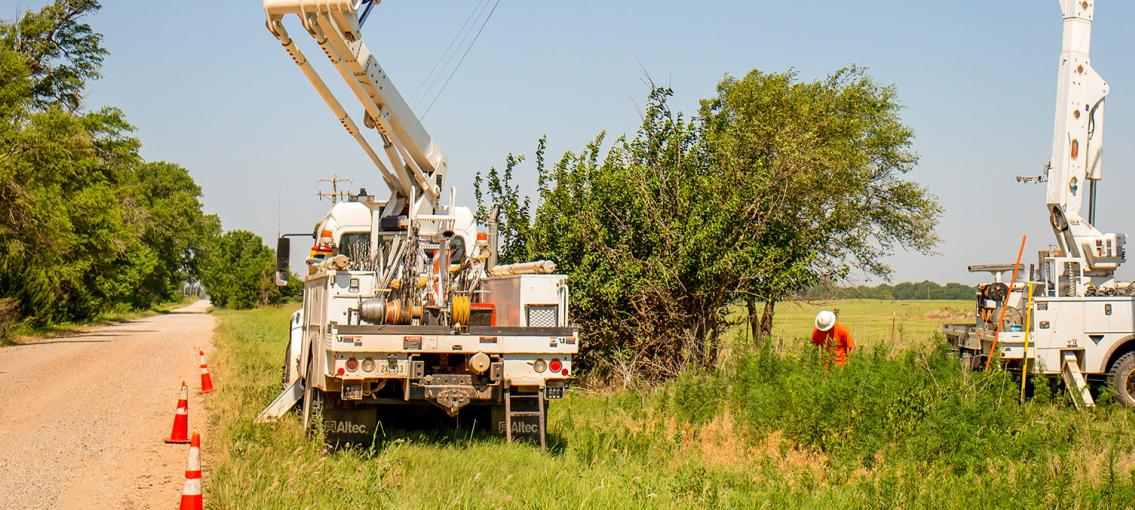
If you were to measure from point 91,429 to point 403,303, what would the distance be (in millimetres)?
4495

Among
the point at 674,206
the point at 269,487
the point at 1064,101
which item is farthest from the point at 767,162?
the point at 269,487

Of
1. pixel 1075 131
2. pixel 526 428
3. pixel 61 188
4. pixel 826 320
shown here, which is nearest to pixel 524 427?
pixel 526 428

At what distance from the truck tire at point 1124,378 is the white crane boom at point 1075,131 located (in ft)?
7.18

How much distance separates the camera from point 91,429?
13.1 m

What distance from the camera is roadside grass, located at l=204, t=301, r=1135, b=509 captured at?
8469mm

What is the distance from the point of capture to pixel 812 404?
38.4 ft

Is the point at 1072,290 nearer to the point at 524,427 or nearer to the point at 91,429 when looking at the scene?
the point at 524,427

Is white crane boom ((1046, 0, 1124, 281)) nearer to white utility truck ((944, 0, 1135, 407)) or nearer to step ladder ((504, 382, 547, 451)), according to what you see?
white utility truck ((944, 0, 1135, 407))

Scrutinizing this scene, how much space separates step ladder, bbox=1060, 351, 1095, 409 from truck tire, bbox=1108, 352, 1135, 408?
1.17ft

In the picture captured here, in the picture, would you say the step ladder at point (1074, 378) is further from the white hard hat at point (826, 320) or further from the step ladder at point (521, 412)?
the step ladder at point (521, 412)

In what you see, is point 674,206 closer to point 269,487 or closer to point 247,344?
point 269,487

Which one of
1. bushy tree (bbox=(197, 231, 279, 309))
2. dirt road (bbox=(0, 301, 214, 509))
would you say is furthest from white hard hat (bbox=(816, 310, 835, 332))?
bushy tree (bbox=(197, 231, 279, 309))

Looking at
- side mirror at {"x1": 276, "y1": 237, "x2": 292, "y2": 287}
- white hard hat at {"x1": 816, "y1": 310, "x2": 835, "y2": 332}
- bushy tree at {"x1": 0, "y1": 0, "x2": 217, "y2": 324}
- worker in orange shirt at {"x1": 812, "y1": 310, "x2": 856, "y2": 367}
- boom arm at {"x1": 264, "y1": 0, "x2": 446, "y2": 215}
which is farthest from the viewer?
bushy tree at {"x1": 0, "y1": 0, "x2": 217, "y2": 324}

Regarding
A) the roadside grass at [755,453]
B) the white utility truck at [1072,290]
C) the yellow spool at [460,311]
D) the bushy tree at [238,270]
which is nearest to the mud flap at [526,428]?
the roadside grass at [755,453]
